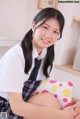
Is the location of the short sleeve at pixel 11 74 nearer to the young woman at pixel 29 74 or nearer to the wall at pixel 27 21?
the young woman at pixel 29 74

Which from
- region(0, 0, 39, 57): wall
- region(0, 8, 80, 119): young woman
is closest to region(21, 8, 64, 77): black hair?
region(0, 8, 80, 119): young woman

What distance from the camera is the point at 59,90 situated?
1.28 metres

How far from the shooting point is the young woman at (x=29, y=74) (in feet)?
3.63

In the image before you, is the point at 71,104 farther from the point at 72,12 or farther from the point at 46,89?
the point at 72,12

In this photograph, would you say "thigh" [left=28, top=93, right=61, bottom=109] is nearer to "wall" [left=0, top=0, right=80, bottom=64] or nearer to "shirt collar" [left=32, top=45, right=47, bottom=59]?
"shirt collar" [left=32, top=45, right=47, bottom=59]

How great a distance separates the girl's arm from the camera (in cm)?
110

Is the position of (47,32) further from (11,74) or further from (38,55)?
(11,74)

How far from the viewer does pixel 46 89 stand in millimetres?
1293

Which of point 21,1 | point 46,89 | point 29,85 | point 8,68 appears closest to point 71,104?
point 46,89

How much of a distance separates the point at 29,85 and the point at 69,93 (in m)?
0.24

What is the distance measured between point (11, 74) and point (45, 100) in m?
0.24

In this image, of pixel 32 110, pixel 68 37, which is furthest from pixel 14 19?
pixel 32 110

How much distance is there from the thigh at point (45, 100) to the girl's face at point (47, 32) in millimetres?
280

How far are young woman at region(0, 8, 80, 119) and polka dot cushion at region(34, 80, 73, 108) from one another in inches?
1.6
